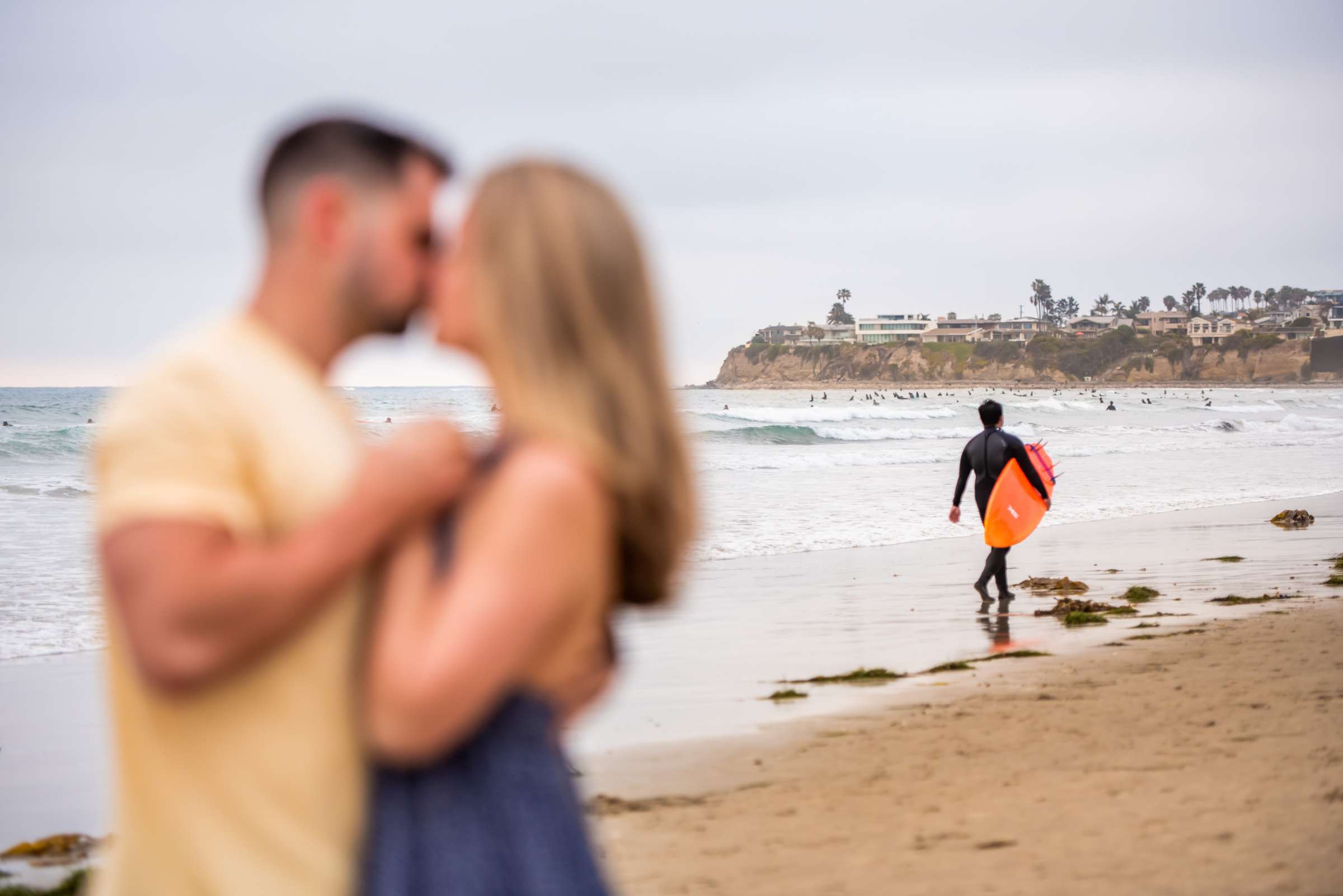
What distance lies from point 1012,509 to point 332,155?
1091cm

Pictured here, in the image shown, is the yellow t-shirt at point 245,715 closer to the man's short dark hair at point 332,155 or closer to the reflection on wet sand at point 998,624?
the man's short dark hair at point 332,155

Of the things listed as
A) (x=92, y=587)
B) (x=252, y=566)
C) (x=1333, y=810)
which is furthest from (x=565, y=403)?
(x=92, y=587)

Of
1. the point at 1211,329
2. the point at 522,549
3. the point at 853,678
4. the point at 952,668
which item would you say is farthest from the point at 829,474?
the point at 1211,329

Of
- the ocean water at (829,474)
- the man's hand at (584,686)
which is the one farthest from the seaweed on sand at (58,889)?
the man's hand at (584,686)

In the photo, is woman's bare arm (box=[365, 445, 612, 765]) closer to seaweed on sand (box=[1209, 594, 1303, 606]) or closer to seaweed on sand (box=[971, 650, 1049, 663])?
seaweed on sand (box=[971, 650, 1049, 663])

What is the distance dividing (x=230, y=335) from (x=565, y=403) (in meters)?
0.44

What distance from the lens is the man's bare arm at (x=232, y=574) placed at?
1.40 m

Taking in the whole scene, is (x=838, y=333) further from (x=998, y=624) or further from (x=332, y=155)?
(x=332, y=155)

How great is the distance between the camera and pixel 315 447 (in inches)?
61.9

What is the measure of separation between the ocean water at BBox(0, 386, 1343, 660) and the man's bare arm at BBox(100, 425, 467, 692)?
199 millimetres

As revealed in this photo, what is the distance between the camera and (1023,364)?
161 m

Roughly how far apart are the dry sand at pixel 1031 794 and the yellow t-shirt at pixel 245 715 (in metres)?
3.49

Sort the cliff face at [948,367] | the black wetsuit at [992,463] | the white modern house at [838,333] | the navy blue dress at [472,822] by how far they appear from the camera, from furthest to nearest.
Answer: the white modern house at [838,333], the cliff face at [948,367], the black wetsuit at [992,463], the navy blue dress at [472,822]

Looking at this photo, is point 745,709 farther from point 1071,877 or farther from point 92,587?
point 92,587
